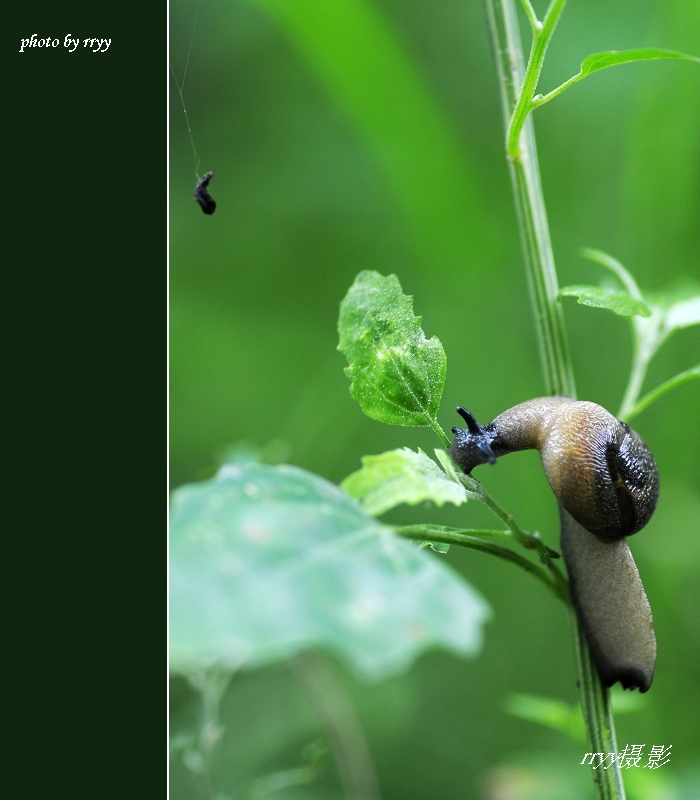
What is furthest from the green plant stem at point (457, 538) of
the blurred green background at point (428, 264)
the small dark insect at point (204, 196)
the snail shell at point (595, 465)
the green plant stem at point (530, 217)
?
the blurred green background at point (428, 264)

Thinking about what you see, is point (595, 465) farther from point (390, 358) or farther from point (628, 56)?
point (628, 56)

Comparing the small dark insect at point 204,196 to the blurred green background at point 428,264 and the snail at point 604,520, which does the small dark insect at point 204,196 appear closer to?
the snail at point 604,520

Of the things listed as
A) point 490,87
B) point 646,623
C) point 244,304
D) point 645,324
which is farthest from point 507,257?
point 646,623

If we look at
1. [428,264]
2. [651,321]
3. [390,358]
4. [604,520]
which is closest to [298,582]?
[390,358]

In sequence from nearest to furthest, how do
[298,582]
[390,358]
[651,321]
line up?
[298,582], [390,358], [651,321]

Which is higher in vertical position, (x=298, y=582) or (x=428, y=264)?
(x=428, y=264)

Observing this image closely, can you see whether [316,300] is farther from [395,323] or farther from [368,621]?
[368,621]

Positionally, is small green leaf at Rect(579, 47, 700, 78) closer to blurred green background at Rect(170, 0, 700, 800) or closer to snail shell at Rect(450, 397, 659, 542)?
snail shell at Rect(450, 397, 659, 542)

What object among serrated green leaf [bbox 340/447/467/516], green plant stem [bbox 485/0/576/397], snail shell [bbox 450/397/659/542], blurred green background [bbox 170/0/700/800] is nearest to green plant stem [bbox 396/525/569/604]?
serrated green leaf [bbox 340/447/467/516]
